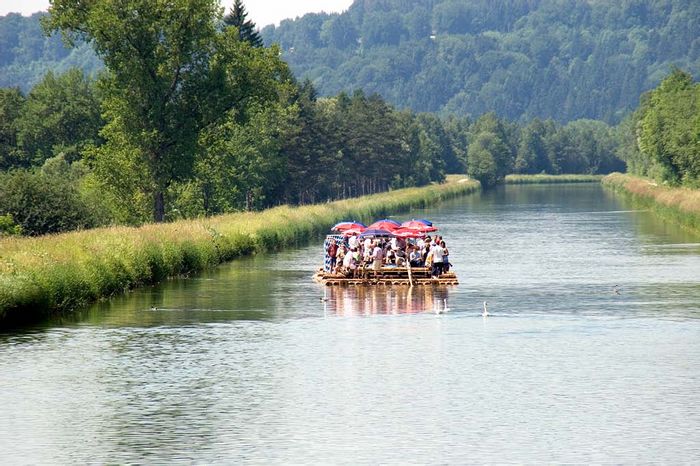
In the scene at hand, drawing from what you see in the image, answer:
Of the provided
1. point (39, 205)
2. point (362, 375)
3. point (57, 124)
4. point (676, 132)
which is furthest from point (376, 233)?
point (676, 132)

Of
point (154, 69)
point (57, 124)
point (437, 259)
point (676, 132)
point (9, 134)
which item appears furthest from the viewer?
point (676, 132)

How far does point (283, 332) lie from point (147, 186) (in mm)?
37436

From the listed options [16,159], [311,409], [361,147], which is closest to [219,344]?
[311,409]

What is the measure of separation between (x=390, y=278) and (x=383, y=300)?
23.5 feet

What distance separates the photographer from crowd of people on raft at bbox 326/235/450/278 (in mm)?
55031

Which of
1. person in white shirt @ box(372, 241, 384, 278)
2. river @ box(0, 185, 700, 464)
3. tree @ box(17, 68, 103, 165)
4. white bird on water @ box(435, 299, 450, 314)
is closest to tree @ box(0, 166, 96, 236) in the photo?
river @ box(0, 185, 700, 464)

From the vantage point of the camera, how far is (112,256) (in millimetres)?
49125

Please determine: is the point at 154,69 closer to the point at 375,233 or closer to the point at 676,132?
the point at 375,233

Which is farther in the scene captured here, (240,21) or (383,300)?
(240,21)

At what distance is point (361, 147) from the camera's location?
154500mm

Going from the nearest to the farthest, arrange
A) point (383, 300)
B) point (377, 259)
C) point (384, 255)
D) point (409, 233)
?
1. point (383, 300)
2. point (377, 259)
3. point (384, 255)
4. point (409, 233)

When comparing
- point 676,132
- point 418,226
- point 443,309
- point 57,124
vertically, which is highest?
point 57,124

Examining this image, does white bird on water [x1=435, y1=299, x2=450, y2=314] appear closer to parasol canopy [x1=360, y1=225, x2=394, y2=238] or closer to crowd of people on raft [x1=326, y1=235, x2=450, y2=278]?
crowd of people on raft [x1=326, y1=235, x2=450, y2=278]

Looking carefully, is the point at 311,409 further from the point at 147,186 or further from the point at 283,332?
the point at 147,186
